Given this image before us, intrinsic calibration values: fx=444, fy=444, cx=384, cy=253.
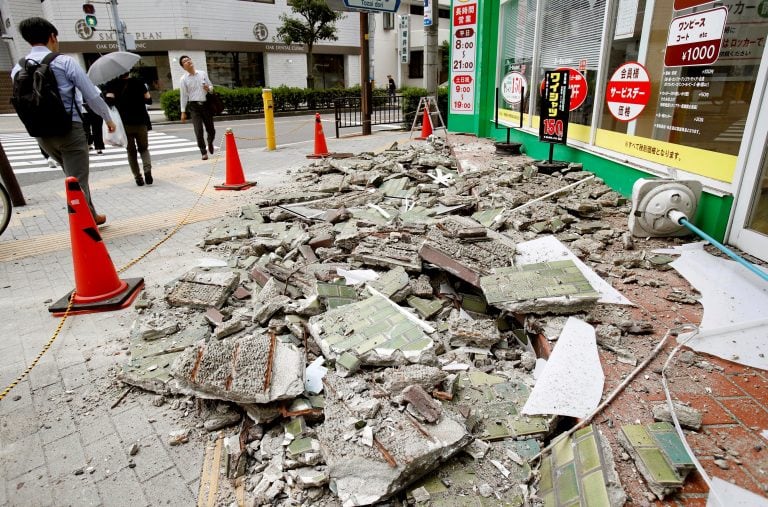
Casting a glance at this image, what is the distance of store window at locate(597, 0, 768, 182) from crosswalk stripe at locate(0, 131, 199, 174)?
9016 mm

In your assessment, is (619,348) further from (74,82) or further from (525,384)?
(74,82)

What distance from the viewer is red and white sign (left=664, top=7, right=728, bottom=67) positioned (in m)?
3.80

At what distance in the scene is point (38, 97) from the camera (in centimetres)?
457

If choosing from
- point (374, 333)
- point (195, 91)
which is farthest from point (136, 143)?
point (374, 333)

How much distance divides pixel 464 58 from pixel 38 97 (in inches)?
350

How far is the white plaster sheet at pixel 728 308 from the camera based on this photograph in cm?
246

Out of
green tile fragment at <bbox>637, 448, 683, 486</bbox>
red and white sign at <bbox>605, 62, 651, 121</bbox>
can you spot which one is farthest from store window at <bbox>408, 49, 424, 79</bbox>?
green tile fragment at <bbox>637, 448, 683, 486</bbox>

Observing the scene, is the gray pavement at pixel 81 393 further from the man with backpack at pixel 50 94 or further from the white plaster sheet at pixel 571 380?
the white plaster sheet at pixel 571 380

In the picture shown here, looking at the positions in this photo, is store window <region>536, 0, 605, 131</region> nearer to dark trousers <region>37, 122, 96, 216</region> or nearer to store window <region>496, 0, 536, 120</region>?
store window <region>496, 0, 536, 120</region>

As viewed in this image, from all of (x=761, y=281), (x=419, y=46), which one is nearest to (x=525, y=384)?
(x=761, y=281)

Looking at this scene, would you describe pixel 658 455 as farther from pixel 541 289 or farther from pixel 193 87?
pixel 193 87

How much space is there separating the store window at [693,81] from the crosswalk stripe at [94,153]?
9.02m

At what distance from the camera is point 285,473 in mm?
2137

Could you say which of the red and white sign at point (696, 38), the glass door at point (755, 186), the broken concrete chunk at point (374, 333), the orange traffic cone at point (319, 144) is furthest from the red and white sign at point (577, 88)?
the orange traffic cone at point (319, 144)
